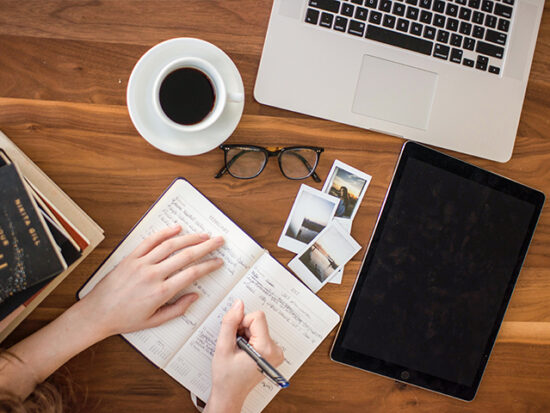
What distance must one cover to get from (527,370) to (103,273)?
35.6 inches

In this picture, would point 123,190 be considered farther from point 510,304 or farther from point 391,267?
point 510,304

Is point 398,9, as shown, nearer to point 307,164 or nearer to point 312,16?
point 312,16

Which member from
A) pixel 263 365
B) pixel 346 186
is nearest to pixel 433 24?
pixel 346 186

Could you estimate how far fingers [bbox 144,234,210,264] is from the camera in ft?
2.50

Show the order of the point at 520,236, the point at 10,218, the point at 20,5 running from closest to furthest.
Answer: the point at 10,218 < the point at 20,5 < the point at 520,236

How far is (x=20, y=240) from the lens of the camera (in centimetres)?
65

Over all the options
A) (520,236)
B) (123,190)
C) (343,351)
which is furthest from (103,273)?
(520,236)

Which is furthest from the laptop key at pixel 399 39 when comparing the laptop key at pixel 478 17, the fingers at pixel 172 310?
the fingers at pixel 172 310

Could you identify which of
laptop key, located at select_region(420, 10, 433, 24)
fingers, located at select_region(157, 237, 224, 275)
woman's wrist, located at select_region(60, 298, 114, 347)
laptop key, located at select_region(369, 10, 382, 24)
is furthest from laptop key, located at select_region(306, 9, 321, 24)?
woman's wrist, located at select_region(60, 298, 114, 347)

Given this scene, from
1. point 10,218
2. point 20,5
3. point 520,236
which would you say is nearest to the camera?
point 10,218

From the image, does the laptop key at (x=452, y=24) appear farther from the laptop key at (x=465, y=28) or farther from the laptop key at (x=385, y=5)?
the laptop key at (x=385, y=5)

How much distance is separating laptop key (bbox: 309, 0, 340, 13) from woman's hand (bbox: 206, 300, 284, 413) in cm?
56

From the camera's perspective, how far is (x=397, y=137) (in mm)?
839

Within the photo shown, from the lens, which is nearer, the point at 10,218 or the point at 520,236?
the point at 10,218
